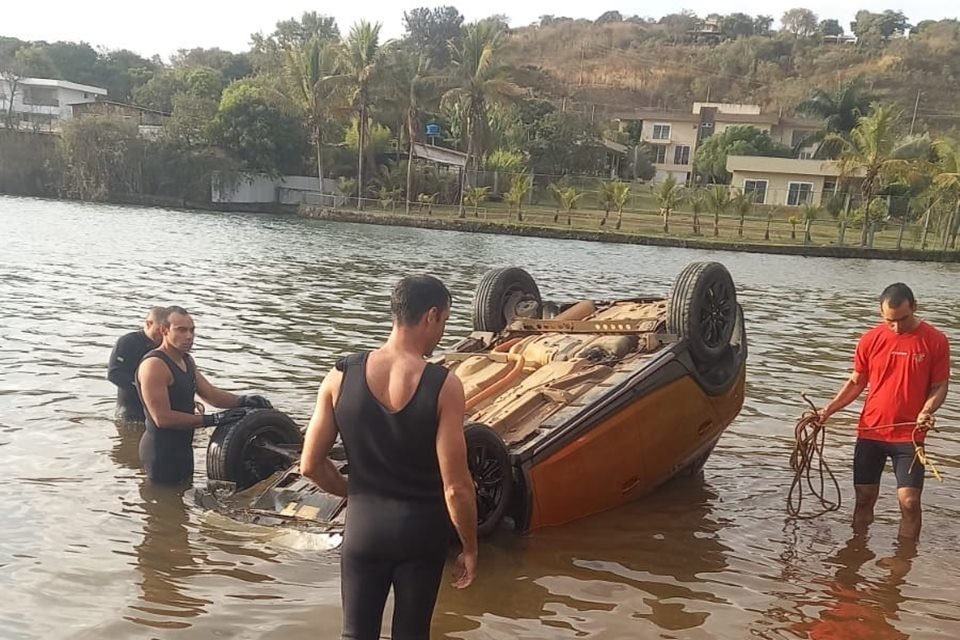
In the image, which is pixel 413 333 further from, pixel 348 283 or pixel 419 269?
pixel 419 269

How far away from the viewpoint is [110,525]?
6.03 m

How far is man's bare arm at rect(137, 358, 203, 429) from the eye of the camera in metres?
6.05

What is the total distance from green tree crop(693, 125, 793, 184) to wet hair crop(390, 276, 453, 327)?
2360 inches

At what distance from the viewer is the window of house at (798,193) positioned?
5200cm

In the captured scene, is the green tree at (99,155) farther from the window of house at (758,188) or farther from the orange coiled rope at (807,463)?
the orange coiled rope at (807,463)

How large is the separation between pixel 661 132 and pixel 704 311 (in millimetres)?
66130

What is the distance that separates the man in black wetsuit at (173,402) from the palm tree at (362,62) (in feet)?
144

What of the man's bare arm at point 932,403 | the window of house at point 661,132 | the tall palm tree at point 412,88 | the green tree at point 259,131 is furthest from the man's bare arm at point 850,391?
the window of house at point 661,132

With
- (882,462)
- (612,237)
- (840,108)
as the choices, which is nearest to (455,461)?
(882,462)

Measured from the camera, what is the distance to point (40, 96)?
70625mm

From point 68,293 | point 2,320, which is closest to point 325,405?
point 2,320

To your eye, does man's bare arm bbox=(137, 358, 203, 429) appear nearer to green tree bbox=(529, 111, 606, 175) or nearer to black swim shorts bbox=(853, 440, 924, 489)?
black swim shorts bbox=(853, 440, 924, 489)

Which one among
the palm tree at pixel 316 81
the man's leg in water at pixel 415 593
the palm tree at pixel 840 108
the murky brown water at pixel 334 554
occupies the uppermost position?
the palm tree at pixel 840 108

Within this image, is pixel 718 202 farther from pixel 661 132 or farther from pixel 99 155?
pixel 99 155
